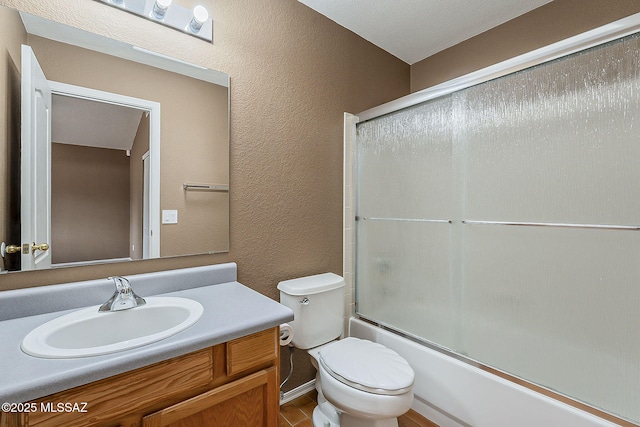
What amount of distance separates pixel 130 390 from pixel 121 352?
0.11 metres

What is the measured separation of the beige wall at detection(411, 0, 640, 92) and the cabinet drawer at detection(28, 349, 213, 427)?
8.01ft

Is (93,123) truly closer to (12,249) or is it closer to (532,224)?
(12,249)

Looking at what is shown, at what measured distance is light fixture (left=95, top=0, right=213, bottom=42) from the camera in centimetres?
125

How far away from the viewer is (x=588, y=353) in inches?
48.3

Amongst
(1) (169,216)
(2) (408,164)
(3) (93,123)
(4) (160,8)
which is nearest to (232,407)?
(1) (169,216)

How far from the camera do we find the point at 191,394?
Result: 905 mm

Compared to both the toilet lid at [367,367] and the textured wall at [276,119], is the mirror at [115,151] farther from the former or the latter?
the toilet lid at [367,367]

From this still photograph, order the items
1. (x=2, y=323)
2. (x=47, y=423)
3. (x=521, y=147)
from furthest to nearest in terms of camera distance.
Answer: (x=521, y=147) < (x=2, y=323) < (x=47, y=423)

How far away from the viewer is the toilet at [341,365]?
1222 mm

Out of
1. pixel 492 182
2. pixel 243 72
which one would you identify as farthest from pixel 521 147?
pixel 243 72

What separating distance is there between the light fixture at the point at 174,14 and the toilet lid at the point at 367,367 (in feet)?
5.50

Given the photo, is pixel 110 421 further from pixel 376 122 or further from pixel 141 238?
pixel 376 122

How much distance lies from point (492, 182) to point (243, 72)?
1403 mm

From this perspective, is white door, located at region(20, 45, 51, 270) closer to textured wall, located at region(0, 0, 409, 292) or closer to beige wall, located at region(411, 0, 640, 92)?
textured wall, located at region(0, 0, 409, 292)
